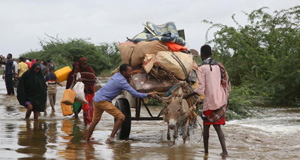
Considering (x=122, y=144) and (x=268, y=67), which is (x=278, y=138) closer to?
(x=122, y=144)

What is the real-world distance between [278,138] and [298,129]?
1771 millimetres

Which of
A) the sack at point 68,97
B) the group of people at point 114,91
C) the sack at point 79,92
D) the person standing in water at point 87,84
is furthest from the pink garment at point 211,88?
the person standing in water at point 87,84

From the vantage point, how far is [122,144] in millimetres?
8508

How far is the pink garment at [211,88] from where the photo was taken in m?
7.20

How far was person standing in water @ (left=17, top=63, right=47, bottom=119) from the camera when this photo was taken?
12.4 meters

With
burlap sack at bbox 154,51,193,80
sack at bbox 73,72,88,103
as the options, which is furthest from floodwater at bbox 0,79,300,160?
burlap sack at bbox 154,51,193,80

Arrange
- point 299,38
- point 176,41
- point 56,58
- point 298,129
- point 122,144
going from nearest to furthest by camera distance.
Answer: point 122,144 < point 176,41 < point 298,129 < point 299,38 < point 56,58

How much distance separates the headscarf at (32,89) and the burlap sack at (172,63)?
4.97 metres

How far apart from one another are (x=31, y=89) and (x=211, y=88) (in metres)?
6.66

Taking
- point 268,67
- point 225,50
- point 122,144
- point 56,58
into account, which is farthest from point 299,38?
point 56,58

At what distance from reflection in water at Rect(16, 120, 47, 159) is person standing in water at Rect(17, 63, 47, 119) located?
451mm

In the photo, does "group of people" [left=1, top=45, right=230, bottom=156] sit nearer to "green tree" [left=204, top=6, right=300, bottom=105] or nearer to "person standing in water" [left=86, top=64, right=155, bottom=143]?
"person standing in water" [left=86, top=64, right=155, bottom=143]

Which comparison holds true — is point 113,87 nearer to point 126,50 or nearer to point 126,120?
point 126,120

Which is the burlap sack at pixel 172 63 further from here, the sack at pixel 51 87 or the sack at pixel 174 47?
the sack at pixel 51 87
